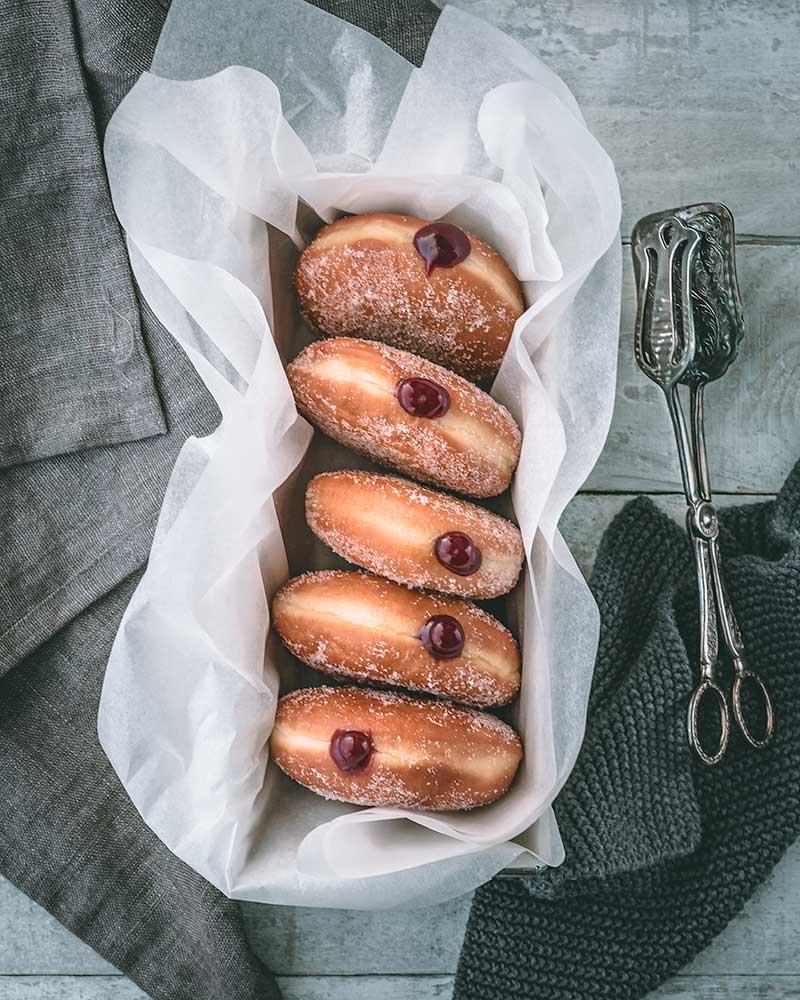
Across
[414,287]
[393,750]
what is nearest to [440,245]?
[414,287]

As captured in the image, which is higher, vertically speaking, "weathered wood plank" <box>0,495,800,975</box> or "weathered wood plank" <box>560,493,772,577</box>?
"weathered wood plank" <box>560,493,772,577</box>

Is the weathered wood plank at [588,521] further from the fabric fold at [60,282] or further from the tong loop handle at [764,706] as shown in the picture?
the fabric fold at [60,282]

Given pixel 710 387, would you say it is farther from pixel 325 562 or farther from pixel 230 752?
pixel 230 752

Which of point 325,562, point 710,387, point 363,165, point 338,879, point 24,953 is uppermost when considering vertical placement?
point 363,165

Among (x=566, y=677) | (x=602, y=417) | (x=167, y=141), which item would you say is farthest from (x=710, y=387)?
(x=167, y=141)

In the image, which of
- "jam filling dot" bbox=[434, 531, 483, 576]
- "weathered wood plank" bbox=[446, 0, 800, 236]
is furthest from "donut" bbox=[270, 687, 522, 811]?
"weathered wood plank" bbox=[446, 0, 800, 236]

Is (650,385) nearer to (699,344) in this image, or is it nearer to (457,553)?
(699,344)

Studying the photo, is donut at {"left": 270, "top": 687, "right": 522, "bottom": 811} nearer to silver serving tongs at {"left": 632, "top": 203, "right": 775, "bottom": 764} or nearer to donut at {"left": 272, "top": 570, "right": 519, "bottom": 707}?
donut at {"left": 272, "top": 570, "right": 519, "bottom": 707}
